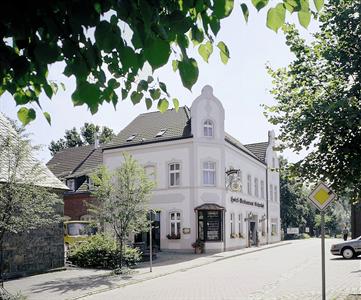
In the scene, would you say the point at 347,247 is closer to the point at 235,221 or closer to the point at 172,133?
the point at 235,221

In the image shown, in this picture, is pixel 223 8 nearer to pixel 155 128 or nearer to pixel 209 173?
pixel 209 173

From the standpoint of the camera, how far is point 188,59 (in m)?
3.35

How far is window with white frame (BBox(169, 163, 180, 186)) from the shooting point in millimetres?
33406

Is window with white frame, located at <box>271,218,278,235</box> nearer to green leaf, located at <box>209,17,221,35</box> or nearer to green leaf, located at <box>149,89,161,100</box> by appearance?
green leaf, located at <box>149,89,161,100</box>

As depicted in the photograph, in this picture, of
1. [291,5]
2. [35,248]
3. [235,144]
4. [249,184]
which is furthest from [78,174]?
[291,5]

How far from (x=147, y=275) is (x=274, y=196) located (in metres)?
32.6

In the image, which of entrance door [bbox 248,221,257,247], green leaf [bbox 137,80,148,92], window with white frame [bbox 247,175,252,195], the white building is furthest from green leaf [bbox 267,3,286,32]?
window with white frame [bbox 247,175,252,195]

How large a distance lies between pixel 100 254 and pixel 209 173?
13038mm

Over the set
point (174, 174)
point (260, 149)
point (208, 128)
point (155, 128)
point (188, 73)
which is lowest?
point (188, 73)

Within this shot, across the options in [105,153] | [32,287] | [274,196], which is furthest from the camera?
[274,196]

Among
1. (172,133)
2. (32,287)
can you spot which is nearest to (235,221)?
(172,133)

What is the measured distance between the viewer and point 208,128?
33438 millimetres

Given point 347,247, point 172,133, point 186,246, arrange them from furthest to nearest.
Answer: point 172,133, point 186,246, point 347,247

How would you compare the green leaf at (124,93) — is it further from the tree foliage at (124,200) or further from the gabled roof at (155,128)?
the gabled roof at (155,128)
